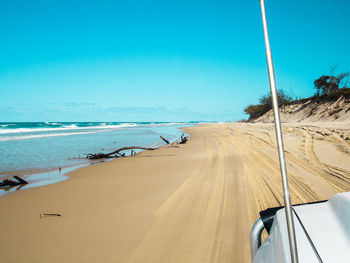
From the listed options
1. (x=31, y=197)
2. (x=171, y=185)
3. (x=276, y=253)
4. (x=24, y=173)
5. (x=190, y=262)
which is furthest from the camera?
(x=24, y=173)

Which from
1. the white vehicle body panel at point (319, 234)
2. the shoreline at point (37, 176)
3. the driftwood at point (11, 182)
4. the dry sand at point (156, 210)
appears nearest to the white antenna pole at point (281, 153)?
the white vehicle body panel at point (319, 234)

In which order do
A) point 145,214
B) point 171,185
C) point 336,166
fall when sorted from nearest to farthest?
point 145,214 < point 171,185 < point 336,166

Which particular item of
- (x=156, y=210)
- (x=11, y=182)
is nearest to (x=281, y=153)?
(x=156, y=210)

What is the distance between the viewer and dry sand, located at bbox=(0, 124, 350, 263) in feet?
6.87

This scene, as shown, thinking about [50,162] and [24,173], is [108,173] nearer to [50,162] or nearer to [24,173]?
[24,173]

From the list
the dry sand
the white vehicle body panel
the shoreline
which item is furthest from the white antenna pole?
the shoreline

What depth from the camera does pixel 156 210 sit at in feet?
9.81

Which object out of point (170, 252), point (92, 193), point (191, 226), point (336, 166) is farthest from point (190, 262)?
point (336, 166)

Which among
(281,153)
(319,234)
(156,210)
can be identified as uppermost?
(281,153)

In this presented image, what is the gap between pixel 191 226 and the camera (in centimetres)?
248

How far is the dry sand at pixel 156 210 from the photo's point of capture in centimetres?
209

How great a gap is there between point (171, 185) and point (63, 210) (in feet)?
6.05

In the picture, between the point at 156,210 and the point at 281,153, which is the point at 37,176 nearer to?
the point at 156,210

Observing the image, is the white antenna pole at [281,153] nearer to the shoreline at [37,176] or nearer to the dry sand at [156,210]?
the dry sand at [156,210]
